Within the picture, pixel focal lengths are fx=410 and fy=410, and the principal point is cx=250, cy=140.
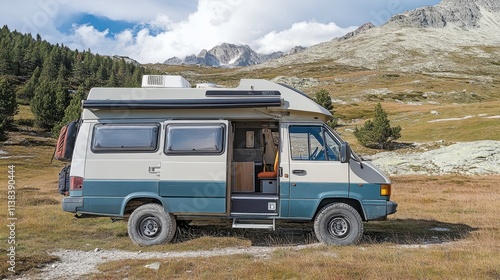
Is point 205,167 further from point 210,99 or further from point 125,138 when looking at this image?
point 125,138

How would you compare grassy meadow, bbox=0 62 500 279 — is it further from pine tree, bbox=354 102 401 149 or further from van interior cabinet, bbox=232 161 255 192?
pine tree, bbox=354 102 401 149

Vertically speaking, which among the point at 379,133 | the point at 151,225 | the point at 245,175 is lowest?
the point at 151,225

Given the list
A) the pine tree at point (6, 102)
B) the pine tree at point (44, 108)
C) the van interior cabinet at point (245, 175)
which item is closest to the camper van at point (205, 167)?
the van interior cabinet at point (245, 175)

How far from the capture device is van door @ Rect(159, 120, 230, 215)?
10461 mm

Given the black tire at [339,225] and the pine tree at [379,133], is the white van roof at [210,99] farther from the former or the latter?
the pine tree at [379,133]

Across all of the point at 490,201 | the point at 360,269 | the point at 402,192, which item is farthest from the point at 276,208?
the point at 402,192

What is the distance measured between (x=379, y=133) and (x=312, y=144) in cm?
4830

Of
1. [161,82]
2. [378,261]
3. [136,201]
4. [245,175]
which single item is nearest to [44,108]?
[161,82]

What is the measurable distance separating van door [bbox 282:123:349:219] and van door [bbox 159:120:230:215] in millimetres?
1695

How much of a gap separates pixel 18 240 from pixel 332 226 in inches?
338

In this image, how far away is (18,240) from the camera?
11336 mm

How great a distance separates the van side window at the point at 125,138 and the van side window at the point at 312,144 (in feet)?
11.9

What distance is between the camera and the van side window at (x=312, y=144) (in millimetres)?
10594

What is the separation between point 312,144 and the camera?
35.1 ft
